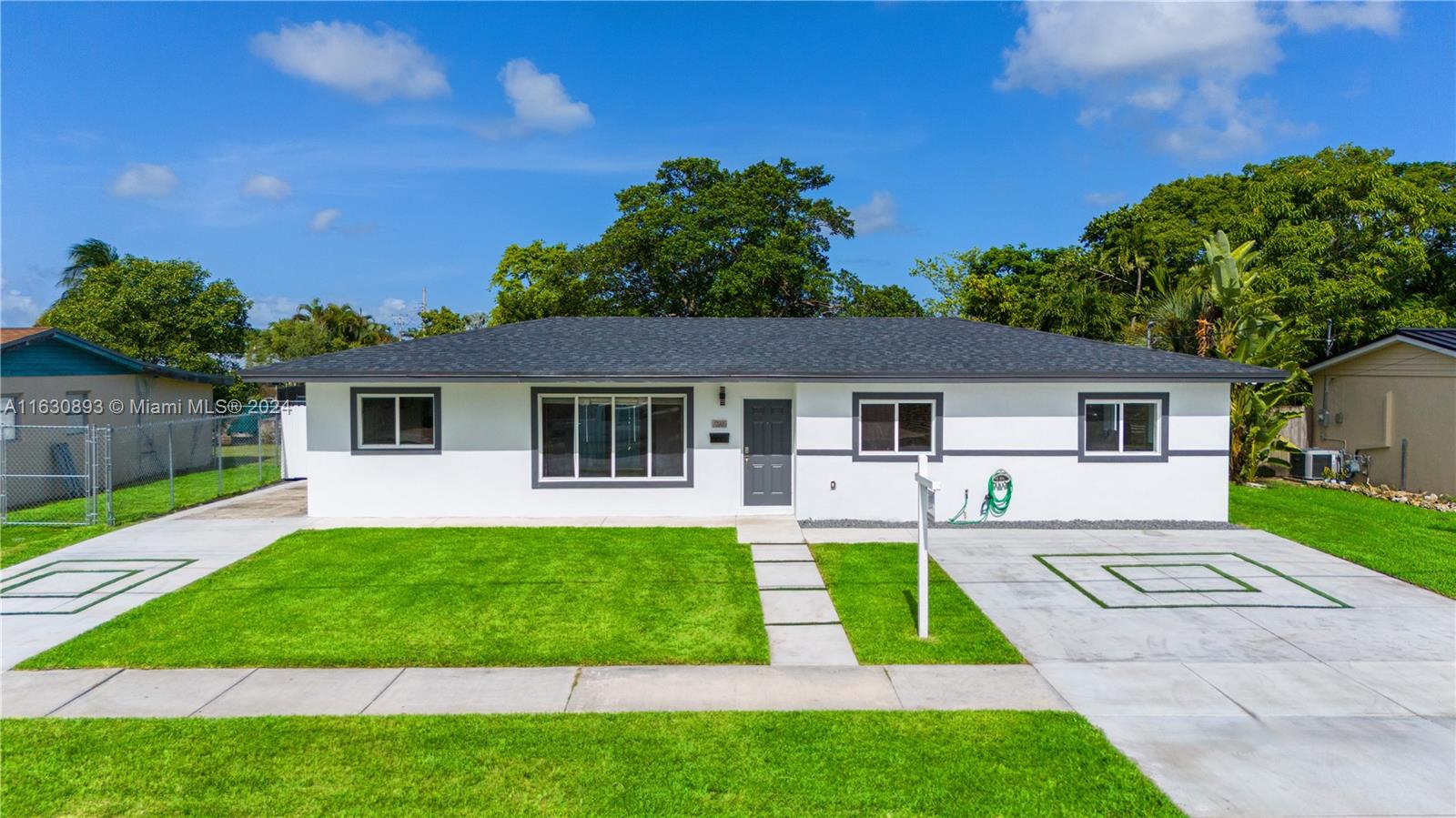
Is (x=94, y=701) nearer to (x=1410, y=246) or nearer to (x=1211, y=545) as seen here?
(x=1211, y=545)

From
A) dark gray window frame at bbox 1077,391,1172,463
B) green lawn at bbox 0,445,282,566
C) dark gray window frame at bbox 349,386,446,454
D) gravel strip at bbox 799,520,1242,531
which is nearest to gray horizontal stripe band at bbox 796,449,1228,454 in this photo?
dark gray window frame at bbox 1077,391,1172,463

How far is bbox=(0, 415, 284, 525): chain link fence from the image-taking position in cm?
1345

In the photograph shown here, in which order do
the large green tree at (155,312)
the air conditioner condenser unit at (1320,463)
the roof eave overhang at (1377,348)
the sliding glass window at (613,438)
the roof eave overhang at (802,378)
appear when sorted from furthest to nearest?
the large green tree at (155,312) → the air conditioner condenser unit at (1320,463) → the roof eave overhang at (1377,348) → the sliding glass window at (613,438) → the roof eave overhang at (802,378)

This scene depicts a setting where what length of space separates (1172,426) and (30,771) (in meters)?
14.5

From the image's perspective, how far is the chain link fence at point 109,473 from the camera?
13453mm

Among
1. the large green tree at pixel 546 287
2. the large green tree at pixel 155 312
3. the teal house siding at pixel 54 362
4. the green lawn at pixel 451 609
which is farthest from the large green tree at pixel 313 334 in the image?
the green lawn at pixel 451 609

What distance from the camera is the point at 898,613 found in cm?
839

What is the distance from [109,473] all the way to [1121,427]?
15.5 m

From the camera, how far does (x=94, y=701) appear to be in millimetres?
6172

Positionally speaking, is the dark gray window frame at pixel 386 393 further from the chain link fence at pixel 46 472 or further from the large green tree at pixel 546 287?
the large green tree at pixel 546 287

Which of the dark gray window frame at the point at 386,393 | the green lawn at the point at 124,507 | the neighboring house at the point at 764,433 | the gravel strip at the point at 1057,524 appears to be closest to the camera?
the green lawn at the point at 124,507

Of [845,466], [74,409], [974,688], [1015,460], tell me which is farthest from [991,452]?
Result: [74,409]

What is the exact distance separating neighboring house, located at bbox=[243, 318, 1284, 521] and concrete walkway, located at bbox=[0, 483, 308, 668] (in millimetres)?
1511

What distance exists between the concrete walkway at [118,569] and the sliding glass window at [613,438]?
422cm
